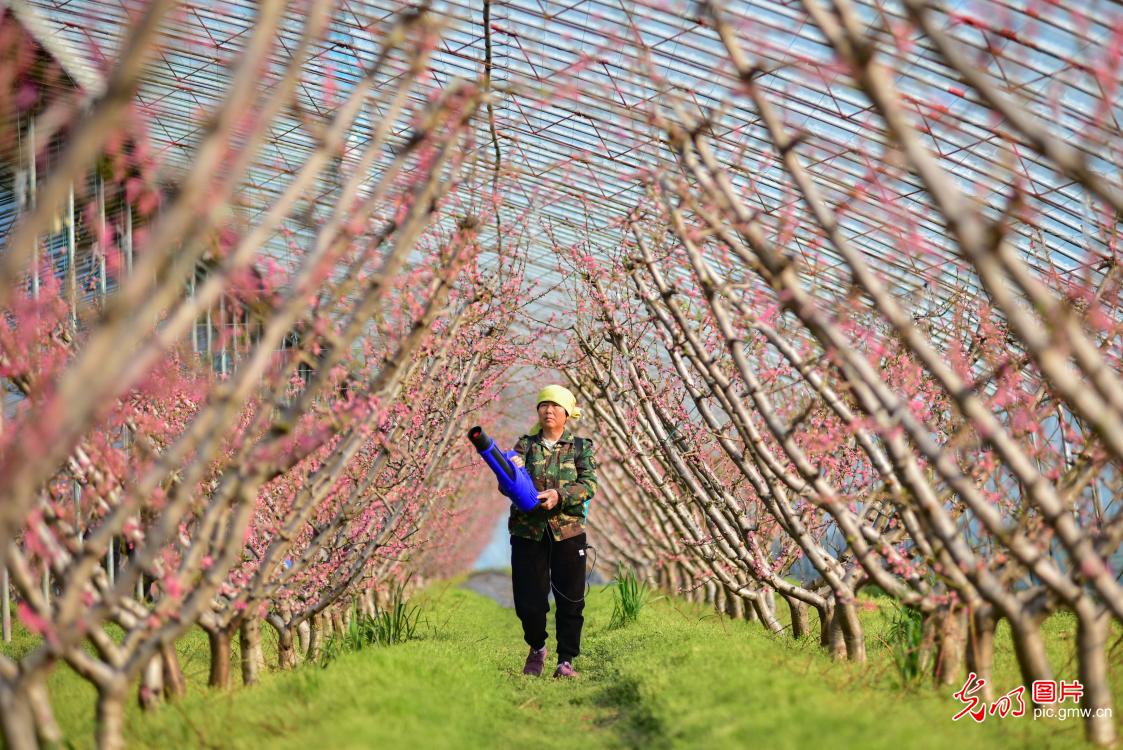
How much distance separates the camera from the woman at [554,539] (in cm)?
730

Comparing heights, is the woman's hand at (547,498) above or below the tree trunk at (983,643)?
above

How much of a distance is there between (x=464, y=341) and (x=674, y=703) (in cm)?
521

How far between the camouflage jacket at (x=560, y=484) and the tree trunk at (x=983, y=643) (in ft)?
9.46

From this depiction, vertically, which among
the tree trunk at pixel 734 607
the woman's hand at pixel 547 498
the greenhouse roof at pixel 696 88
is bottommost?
the tree trunk at pixel 734 607

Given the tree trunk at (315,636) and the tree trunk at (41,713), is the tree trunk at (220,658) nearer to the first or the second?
the tree trunk at (41,713)

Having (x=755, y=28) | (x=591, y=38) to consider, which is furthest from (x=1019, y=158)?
(x=591, y=38)

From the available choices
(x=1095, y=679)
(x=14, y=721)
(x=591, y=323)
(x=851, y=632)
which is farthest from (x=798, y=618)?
(x=14, y=721)

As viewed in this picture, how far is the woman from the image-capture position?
7.30 metres

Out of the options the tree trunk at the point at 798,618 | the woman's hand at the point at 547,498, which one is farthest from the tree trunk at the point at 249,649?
the tree trunk at the point at 798,618

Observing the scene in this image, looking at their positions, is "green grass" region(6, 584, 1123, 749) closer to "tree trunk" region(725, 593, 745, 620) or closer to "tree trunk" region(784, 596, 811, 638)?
"tree trunk" region(784, 596, 811, 638)

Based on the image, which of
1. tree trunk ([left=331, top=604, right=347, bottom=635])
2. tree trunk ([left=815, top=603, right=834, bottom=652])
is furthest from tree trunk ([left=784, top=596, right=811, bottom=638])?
tree trunk ([left=331, top=604, right=347, bottom=635])

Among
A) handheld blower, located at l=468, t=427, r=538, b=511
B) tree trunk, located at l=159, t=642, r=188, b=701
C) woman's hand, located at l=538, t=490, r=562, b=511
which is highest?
handheld blower, located at l=468, t=427, r=538, b=511

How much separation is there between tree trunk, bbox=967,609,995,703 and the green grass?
0.19 meters

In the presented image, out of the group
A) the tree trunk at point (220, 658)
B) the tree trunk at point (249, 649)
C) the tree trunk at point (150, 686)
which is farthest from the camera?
the tree trunk at point (249, 649)
